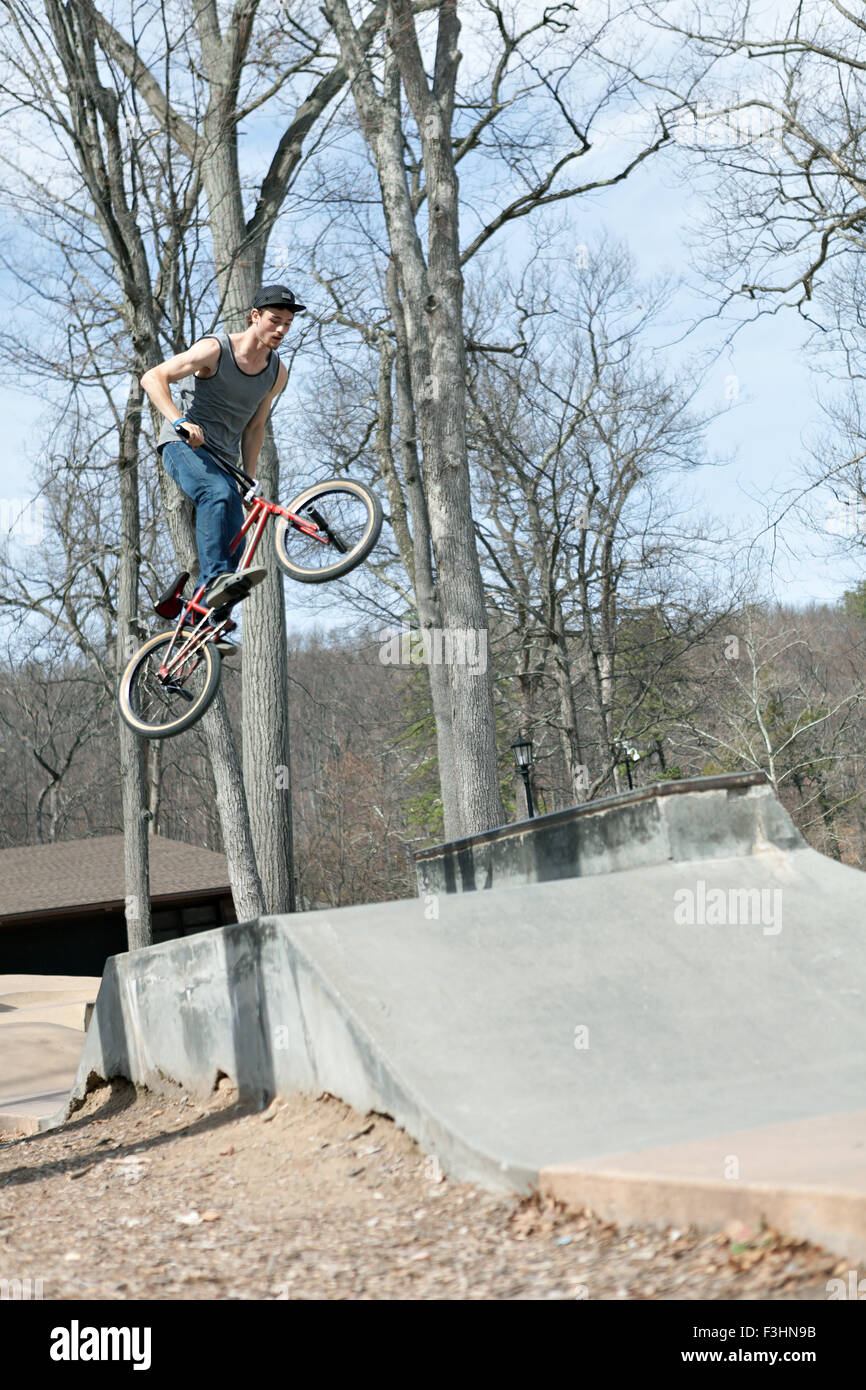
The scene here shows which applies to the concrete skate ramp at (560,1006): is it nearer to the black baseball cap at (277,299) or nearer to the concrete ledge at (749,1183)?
the concrete ledge at (749,1183)

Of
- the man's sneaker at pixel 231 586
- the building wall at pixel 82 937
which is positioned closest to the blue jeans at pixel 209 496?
the man's sneaker at pixel 231 586

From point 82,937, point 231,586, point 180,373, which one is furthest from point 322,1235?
point 82,937

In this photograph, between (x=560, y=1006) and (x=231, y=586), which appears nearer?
(x=560, y=1006)

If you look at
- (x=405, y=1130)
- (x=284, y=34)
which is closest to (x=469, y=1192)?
(x=405, y=1130)

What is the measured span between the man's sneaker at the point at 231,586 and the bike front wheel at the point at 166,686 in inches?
19.5

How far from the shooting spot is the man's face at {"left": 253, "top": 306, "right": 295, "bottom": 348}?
22.0 feet

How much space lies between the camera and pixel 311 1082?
228 inches

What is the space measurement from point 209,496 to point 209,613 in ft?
2.87

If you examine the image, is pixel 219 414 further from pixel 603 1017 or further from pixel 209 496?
pixel 603 1017

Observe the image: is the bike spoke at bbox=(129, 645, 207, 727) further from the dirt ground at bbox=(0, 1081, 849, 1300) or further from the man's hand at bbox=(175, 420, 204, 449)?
the dirt ground at bbox=(0, 1081, 849, 1300)

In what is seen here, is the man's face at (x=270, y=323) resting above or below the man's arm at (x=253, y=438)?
above

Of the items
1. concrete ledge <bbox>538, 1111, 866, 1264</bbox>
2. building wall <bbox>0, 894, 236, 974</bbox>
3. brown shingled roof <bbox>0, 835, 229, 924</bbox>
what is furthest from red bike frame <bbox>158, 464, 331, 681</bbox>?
building wall <bbox>0, 894, 236, 974</bbox>

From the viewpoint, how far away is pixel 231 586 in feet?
23.4

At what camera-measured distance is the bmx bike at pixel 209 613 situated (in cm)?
710
